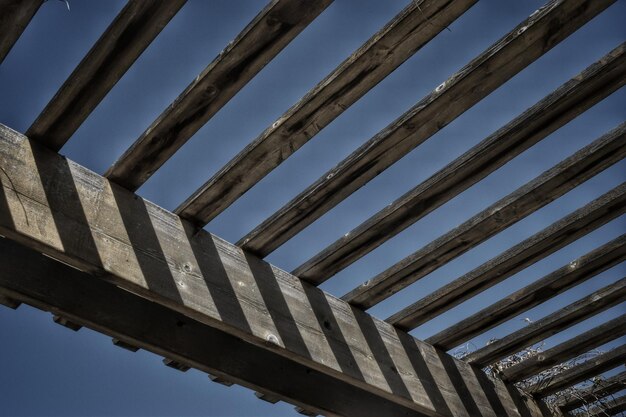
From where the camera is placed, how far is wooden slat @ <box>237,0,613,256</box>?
102 inches

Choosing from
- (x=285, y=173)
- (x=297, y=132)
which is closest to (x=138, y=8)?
(x=297, y=132)

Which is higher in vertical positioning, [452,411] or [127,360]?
[127,360]

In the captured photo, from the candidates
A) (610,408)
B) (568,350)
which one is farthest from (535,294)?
(610,408)

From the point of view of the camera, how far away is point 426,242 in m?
3.62

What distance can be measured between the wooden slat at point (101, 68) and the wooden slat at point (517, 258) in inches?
81.3

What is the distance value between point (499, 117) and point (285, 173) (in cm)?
100

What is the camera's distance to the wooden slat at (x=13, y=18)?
2400 mm

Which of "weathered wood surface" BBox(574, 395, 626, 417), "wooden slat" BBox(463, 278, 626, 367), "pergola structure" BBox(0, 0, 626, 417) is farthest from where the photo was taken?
"weathered wood surface" BBox(574, 395, 626, 417)

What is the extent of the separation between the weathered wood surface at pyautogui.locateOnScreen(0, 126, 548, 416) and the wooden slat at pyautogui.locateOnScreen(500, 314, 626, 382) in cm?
47

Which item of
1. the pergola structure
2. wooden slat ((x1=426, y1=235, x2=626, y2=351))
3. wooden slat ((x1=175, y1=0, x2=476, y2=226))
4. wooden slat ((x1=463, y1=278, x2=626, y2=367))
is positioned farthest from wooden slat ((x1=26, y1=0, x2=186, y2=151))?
wooden slat ((x1=463, y1=278, x2=626, y2=367))

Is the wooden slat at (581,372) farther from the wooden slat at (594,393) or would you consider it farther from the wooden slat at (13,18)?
the wooden slat at (13,18)

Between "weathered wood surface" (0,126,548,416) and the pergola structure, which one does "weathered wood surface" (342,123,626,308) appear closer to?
the pergola structure

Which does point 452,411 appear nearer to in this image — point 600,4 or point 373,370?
point 373,370

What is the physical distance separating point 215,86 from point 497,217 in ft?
4.96
